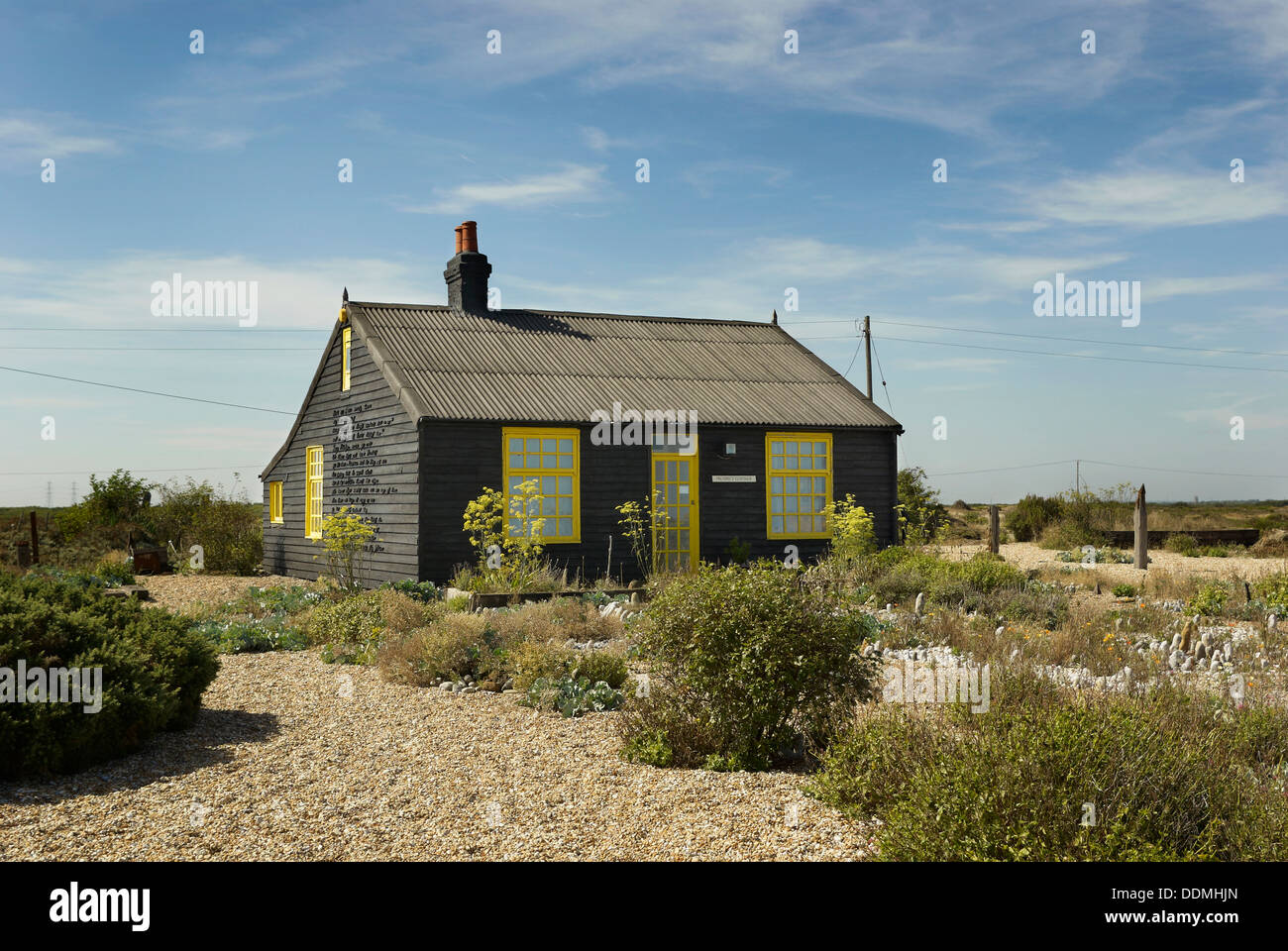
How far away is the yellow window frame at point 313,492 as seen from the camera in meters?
20.2

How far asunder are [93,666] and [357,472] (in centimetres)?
1179

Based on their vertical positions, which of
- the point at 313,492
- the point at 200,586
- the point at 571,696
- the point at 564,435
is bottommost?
the point at 200,586

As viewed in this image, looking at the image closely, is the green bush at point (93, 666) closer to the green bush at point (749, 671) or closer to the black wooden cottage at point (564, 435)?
the green bush at point (749, 671)

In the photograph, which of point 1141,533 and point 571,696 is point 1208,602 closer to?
point 571,696

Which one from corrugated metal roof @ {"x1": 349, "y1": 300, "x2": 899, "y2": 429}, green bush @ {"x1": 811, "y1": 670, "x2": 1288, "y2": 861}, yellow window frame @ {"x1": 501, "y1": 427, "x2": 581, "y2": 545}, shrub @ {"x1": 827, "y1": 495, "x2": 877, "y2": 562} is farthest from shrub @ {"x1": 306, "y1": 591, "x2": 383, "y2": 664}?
shrub @ {"x1": 827, "y1": 495, "x2": 877, "y2": 562}

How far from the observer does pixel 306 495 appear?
20.7 meters

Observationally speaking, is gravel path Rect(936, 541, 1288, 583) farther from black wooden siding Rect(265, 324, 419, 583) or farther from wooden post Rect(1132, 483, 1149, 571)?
black wooden siding Rect(265, 324, 419, 583)

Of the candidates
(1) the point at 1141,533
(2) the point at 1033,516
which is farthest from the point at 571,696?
(2) the point at 1033,516

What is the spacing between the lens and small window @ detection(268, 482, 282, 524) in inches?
878

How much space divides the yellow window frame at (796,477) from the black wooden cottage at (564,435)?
0.09ft

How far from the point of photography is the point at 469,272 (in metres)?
20.1

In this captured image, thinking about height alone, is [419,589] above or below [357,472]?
below

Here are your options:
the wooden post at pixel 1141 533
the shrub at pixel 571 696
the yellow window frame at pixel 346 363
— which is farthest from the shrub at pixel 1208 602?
the yellow window frame at pixel 346 363

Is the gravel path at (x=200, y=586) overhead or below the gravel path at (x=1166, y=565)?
below
